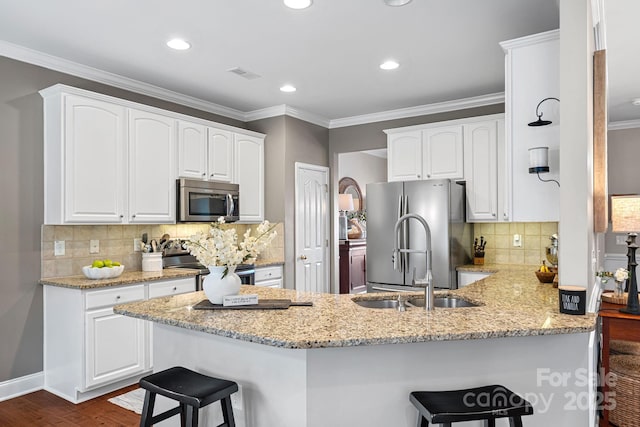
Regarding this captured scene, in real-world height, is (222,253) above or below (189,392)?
above

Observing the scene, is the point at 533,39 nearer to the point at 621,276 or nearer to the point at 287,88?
the point at 621,276

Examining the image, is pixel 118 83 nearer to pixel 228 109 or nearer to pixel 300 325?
pixel 228 109

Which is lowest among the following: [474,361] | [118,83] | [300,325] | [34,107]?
[474,361]

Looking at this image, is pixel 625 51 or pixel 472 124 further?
pixel 472 124

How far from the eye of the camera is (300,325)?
71.7 inches

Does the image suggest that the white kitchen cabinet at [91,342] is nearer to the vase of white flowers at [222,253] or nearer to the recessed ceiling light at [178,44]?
the vase of white flowers at [222,253]

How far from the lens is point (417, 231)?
4406mm

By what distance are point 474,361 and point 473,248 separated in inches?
125

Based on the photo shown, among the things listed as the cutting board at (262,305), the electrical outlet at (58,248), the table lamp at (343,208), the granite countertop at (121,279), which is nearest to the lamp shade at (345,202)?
the table lamp at (343,208)

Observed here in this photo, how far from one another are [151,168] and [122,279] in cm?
104

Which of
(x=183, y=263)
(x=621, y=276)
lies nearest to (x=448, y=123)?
(x=621, y=276)

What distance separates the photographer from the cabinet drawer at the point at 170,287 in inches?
146

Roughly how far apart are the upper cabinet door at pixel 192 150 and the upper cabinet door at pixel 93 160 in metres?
0.60

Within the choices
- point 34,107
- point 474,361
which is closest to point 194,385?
point 474,361
